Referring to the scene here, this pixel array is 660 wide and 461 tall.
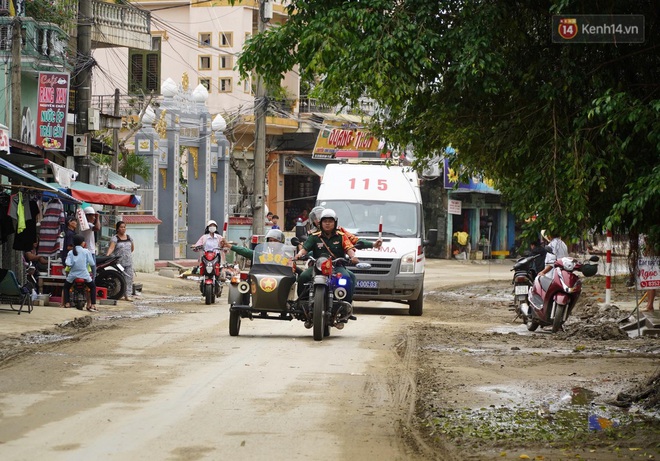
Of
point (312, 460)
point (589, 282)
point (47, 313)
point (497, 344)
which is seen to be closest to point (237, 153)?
point (589, 282)

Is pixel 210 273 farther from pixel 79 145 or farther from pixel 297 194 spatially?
pixel 297 194

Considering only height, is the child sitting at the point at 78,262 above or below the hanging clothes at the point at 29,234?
below

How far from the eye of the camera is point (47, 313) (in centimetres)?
1969

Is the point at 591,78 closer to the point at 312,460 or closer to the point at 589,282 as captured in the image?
the point at 312,460

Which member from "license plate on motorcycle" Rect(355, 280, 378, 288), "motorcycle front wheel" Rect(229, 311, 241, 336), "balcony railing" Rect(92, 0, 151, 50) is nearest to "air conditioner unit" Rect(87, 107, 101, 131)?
"balcony railing" Rect(92, 0, 151, 50)

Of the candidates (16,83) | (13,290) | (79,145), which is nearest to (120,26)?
(79,145)

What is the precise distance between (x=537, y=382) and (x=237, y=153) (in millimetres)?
46237

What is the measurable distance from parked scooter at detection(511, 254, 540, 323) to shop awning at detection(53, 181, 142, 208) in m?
9.25

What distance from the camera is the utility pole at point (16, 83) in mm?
22836

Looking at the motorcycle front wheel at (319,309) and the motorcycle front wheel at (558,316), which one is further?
the motorcycle front wheel at (558,316)

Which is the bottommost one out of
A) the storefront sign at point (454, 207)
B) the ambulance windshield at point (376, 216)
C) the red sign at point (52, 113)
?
the ambulance windshield at point (376, 216)

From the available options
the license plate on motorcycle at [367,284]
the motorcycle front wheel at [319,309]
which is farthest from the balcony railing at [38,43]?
the motorcycle front wheel at [319,309]

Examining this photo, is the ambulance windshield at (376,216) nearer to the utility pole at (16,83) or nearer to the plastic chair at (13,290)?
the utility pole at (16,83)

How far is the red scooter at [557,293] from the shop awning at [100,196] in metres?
10.4
